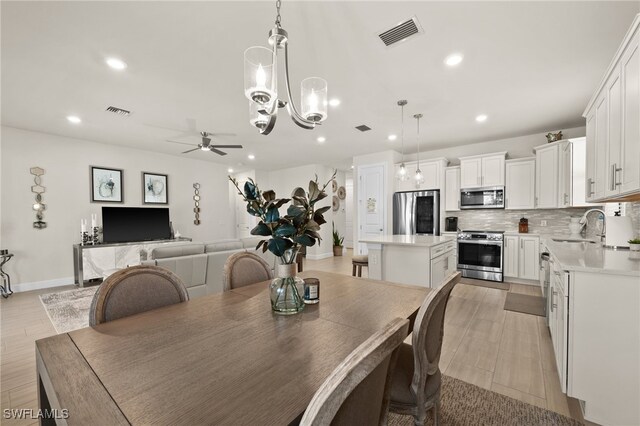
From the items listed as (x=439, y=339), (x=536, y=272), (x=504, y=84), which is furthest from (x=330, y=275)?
(x=536, y=272)

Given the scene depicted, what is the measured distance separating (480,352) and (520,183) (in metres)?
3.57

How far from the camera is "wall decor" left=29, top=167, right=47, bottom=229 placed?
456 centimetres

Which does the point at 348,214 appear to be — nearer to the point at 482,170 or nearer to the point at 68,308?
the point at 482,170

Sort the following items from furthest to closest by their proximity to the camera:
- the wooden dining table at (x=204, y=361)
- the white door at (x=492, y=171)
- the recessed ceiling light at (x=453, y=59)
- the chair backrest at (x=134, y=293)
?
the white door at (x=492, y=171), the recessed ceiling light at (x=453, y=59), the chair backrest at (x=134, y=293), the wooden dining table at (x=204, y=361)

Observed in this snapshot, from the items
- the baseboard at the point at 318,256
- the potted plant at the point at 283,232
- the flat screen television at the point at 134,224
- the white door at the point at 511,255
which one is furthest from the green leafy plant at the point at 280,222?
the baseboard at the point at 318,256

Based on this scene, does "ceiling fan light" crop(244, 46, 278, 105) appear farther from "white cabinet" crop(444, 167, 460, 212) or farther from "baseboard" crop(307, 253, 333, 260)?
"baseboard" crop(307, 253, 333, 260)

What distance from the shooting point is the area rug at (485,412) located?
1581 millimetres

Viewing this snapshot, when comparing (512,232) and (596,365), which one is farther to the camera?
(512,232)

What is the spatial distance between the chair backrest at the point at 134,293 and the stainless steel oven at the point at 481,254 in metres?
4.52

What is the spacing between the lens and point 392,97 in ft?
10.8

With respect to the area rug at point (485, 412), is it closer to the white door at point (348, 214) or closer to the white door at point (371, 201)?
the white door at point (371, 201)

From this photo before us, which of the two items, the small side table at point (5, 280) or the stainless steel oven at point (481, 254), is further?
the stainless steel oven at point (481, 254)

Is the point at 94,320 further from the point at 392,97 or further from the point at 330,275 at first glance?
the point at 392,97

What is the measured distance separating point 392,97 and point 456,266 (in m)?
3.38
